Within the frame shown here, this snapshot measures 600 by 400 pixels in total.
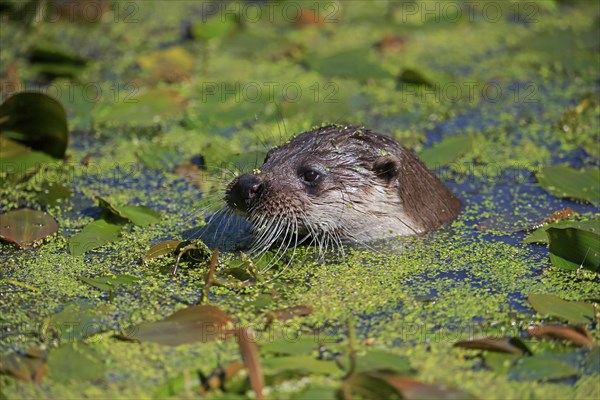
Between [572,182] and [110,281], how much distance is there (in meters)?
2.63

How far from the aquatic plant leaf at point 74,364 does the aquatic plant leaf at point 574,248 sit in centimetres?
210

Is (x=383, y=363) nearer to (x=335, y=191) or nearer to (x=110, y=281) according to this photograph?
(x=335, y=191)

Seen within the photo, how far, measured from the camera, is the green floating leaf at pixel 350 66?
729 cm

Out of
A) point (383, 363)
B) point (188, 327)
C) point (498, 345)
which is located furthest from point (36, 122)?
point (498, 345)

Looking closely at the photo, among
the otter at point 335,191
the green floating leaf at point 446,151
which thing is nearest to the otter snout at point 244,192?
the otter at point 335,191

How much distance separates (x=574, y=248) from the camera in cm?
460

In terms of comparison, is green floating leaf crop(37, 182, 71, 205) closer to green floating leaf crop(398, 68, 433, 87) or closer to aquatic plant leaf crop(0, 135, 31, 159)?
aquatic plant leaf crop(0, 135, 31, 159)

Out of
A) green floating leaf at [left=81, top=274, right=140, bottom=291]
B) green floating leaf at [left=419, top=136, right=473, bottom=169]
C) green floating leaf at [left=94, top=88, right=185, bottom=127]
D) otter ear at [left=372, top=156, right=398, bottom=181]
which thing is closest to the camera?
green floating leaf at [left=81, top=274, right=140, bottom=291]

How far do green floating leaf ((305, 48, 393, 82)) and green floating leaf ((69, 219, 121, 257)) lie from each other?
265 centimetres

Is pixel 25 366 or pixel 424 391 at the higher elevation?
pixel 424 391

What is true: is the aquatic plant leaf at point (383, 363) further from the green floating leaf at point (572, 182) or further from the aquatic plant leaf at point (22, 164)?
the aquatic plant leaf at point (22, 164)

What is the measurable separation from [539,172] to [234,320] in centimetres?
241

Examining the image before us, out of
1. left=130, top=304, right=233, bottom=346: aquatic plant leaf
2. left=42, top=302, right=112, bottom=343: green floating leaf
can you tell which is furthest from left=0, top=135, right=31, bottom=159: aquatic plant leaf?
left=130, top=304, right=233, bottom=346: aquatic plant leaf

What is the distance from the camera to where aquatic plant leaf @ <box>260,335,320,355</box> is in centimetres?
390
